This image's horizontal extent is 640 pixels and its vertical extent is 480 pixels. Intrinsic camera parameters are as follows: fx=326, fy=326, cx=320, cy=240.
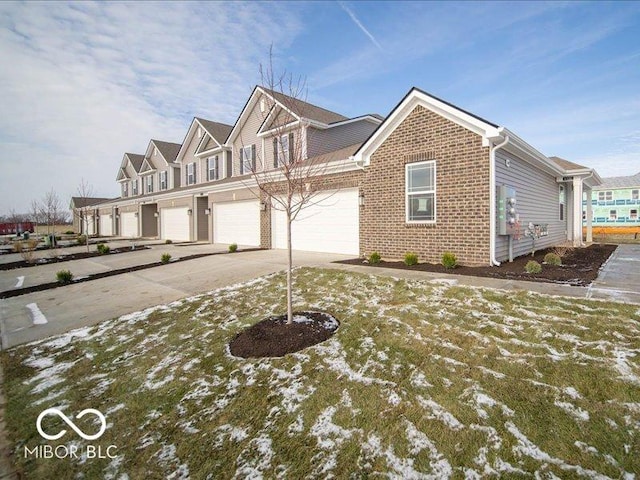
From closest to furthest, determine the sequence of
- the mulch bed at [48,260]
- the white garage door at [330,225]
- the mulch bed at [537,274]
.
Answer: the mulch bed at [537,274] → the white garage door at [330,225] → the mulch bed at [48,260]

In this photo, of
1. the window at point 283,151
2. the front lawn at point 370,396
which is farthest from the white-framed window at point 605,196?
the window at point 283,151

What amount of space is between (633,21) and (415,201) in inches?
336

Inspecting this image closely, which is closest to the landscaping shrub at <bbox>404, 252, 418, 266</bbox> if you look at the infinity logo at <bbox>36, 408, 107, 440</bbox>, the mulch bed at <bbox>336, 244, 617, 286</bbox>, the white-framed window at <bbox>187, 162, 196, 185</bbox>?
the mulch bed at <bbox>336, 244, 617, 286</bbox>

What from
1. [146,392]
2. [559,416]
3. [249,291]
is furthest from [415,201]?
[146,392]

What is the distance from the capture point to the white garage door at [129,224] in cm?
3157

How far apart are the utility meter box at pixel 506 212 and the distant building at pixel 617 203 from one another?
36367 mm

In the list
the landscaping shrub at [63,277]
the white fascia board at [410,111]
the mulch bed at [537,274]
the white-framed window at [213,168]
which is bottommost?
the landscaping shrub at [63,277]

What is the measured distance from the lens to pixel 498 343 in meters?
4.18

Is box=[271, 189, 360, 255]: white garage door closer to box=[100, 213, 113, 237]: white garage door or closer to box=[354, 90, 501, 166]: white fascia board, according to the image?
box=[354, 90, 501, 166]: white fascia board

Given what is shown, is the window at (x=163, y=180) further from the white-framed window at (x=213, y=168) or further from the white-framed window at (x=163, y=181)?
the white-framed window at (x=213, y=168)

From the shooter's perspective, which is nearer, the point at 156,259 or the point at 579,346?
the point at 579,346

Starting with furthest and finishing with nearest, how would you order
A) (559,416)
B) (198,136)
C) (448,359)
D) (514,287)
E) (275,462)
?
(198,136), (514,287), (448,359), (559,416), (275,462)

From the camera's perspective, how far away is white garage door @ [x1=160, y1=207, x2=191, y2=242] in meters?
23.5

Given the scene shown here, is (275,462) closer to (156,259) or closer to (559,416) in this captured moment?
(559,416)
